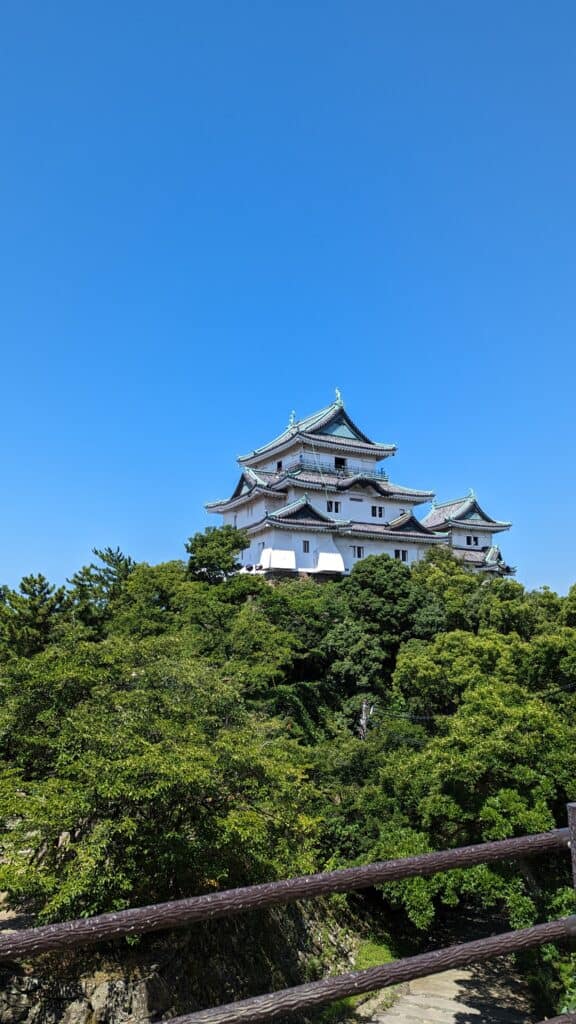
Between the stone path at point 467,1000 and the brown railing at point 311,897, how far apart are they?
1230 cm

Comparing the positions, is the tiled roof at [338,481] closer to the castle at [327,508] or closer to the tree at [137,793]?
the castle at [327,508]

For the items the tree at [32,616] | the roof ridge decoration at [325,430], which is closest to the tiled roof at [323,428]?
the roof ridge decoration at [325,430]

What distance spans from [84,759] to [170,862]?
2.02m

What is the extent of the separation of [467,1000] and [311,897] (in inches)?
554

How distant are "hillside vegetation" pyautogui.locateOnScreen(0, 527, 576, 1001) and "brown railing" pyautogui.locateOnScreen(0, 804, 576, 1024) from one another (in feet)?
25.3

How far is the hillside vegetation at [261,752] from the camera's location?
31.3ft

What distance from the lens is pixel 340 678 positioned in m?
21.5

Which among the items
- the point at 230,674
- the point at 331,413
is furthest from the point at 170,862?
the point at 331,413

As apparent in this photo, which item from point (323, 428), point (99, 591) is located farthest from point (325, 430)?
point (99, 591)

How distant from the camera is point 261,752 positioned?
41.6 feet

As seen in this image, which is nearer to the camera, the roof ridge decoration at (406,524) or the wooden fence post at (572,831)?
the wooden fence post at (572,831)

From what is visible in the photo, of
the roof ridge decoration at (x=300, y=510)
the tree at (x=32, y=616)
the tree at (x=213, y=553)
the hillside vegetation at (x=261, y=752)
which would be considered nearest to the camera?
the hillside vegetation at (x=261, y=752)

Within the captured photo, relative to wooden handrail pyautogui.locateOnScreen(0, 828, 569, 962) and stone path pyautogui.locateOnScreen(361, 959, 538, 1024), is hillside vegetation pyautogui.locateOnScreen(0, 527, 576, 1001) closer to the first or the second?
stone path pyautogui.locateOnScreen(361, 959, 538, 1024)

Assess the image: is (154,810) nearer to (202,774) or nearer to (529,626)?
(202,774)
